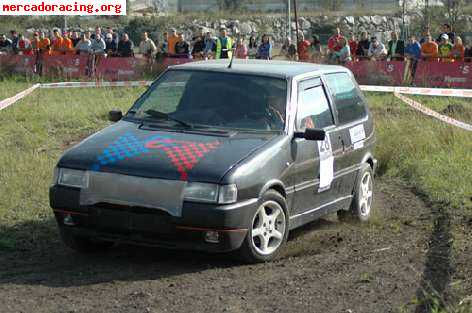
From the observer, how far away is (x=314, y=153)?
324 inches

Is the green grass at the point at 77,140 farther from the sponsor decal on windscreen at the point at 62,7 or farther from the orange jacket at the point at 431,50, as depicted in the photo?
the sponsor decal on windscreen at the point at 62,7

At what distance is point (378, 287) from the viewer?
21.6 ft

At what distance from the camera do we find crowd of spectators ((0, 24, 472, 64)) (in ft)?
81.9

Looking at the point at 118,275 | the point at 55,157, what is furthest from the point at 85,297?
the point at 55,157

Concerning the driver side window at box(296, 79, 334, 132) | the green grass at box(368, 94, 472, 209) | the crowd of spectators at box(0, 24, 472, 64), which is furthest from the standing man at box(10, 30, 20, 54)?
the driver side window at box(296, 79, 334, 132)

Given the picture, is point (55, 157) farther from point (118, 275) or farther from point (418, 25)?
point (418, 25)

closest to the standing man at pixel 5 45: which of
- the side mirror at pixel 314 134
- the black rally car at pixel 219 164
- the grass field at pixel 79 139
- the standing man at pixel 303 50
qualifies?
the grass field at pixel 79 139

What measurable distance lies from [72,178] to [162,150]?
804mm

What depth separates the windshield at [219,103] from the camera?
8.07 metres

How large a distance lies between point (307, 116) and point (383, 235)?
1.49 metres

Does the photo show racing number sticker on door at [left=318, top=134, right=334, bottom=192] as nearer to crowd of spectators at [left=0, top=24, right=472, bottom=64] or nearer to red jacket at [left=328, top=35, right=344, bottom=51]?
crowd of spectators at [left=0, top=24, right=472, bottom=64]

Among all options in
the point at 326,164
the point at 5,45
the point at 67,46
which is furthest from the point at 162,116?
the point at 5,45

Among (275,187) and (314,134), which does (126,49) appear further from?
(275,187)

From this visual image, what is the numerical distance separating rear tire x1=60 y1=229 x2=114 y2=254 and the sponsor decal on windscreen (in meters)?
32.6
